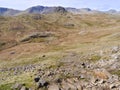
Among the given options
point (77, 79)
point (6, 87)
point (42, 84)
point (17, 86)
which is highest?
point (77, 79)

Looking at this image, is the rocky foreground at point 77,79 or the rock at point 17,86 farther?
the rock at point 17,86

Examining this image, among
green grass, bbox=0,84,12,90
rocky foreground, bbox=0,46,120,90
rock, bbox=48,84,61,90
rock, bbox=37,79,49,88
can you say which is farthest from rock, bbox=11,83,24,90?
rock, bbox=48,84,61,90

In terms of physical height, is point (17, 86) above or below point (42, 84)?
below

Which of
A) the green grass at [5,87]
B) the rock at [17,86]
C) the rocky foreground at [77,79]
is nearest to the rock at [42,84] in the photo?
the rocky foreground at [77,79]

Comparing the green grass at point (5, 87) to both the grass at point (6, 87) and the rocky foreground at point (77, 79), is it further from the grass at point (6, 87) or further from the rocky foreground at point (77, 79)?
the rocky foreground at point (77, 79)

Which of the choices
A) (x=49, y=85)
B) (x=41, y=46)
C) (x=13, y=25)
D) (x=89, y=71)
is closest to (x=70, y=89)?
(x=49, y=85)

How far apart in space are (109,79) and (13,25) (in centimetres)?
12912

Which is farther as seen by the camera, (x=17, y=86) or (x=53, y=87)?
(x=17, y=86)

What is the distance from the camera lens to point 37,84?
38312 mm

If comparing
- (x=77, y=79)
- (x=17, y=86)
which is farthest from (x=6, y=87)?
(x=77, y=79)

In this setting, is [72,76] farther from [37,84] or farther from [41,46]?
[41,46]

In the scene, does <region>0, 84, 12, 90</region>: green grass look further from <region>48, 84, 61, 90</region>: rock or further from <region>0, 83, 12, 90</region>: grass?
<region>48, 84, 61, 90</region>: rock

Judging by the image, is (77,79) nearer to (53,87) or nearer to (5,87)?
(53,87)

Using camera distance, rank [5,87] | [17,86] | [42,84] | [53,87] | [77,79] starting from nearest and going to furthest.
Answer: [53,87] → [42,84] → [77,79] → [17,86] → [5,87]
